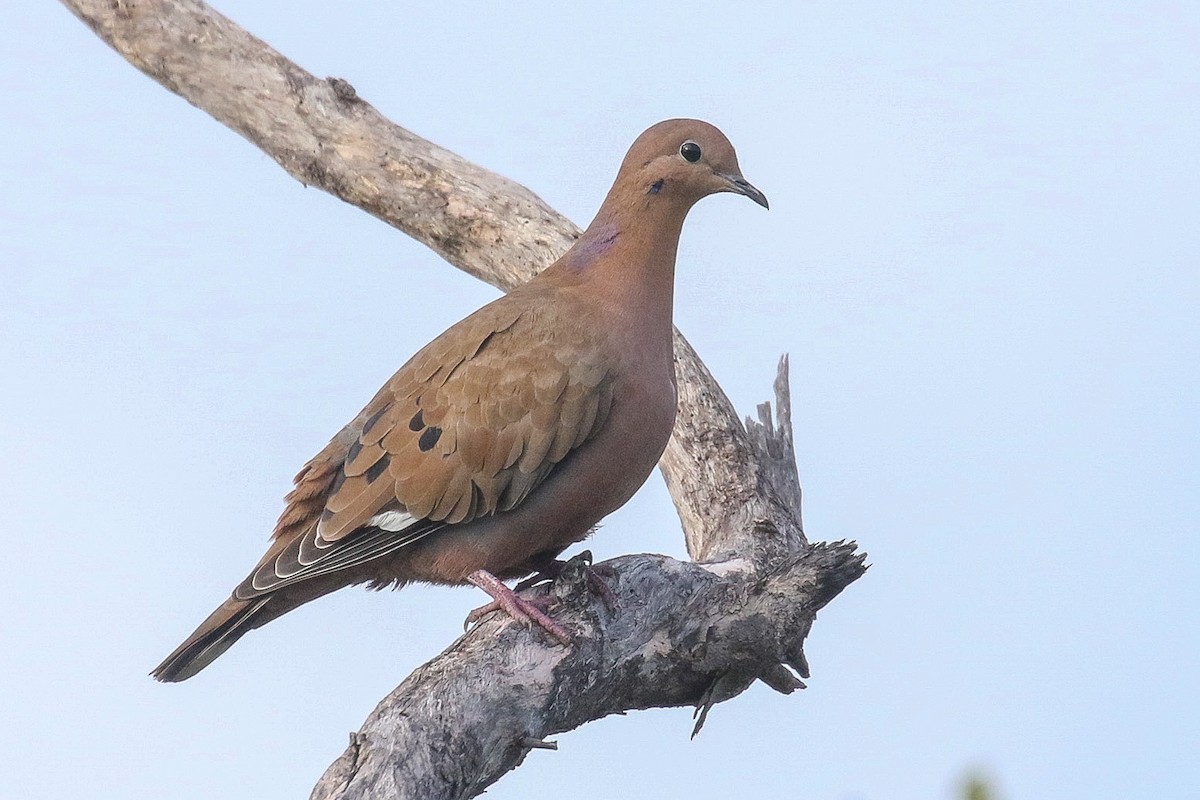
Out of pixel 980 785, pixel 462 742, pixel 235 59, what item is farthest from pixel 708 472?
pixel 980 785

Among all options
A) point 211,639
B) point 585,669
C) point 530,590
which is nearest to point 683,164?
point 530,590

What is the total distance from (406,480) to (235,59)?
104 inches

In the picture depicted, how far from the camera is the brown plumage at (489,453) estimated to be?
397 cm

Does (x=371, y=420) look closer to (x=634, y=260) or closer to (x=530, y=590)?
(x=530, y=590)

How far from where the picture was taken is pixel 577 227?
5691mm

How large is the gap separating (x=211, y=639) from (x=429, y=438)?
0.90m

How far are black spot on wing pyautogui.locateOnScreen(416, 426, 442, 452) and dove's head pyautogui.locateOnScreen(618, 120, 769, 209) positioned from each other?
102 centimetres

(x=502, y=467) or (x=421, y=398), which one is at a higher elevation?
(x=421, y=398)

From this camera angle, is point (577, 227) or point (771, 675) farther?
point (577, 227)

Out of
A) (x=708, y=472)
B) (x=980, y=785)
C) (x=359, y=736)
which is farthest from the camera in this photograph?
(x=708, y=472)

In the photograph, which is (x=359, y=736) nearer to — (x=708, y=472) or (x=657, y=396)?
(x=657, y=396)

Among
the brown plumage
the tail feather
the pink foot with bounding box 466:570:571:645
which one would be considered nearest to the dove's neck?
the brown plumage

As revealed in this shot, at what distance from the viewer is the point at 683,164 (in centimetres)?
440

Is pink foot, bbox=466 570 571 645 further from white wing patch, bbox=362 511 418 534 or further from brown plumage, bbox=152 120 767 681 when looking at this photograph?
white wing patch, bbox=362 511 418 534
